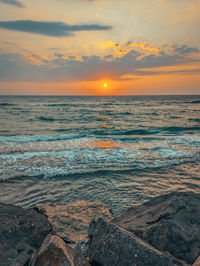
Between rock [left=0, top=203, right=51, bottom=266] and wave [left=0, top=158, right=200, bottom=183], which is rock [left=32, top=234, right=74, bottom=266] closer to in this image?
rock [left=0, top=203, right=51, bottom=266]

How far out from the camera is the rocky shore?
2.11 metres

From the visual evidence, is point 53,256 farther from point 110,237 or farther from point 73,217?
point 73,217

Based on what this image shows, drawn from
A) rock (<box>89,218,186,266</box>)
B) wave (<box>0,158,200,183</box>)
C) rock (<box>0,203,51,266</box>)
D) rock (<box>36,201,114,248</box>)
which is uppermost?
rock (<box>89,218,186,266</box>)

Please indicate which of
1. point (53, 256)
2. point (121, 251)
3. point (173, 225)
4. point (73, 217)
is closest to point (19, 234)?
point (53, 256)

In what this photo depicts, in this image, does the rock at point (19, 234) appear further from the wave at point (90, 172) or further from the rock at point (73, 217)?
the wave at point (90, 172)

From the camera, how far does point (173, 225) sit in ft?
8.75

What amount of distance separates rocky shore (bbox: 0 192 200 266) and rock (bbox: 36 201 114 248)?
0.06 feet

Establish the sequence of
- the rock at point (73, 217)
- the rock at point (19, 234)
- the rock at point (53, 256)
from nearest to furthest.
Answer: the rock at point (53, 256)
the rock at point (19, 234)
the rock at point (73, 217)

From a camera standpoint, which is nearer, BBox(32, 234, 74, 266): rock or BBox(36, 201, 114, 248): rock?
BBox(32, 234, 74, 266): rock

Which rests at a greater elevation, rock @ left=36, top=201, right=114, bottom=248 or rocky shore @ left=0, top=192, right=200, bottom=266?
rocky shore @ left=0, top=192, right=200, bottom=266

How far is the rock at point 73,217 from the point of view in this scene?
3.36 m

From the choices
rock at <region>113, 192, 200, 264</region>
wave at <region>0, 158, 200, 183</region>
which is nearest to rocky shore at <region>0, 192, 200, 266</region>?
rock at <region>113, 192, 200, 264</region>

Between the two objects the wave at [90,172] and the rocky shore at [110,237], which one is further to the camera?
the wave at [90,172]

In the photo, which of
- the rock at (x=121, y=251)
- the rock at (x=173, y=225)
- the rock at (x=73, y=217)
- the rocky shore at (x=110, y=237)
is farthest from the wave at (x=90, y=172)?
the rock at (x=121, y=251)
